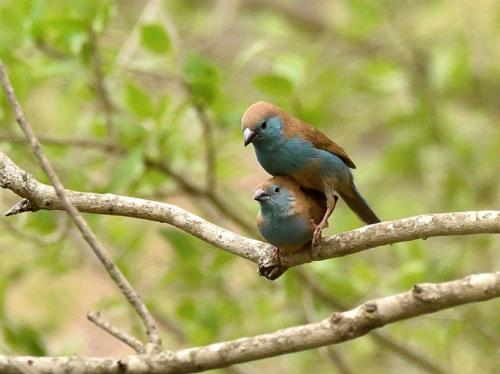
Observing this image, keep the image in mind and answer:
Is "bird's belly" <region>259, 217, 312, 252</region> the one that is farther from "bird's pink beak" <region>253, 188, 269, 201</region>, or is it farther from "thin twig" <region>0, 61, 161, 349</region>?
"thin twig" <region>0, 61, 161, 349</region>

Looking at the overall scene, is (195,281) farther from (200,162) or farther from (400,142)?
(400,142)

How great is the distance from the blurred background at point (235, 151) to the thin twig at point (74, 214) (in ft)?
3.61

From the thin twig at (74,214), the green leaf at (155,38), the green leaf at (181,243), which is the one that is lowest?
the thin twig at (74,214)

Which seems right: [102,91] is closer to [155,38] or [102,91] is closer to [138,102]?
[138,102]

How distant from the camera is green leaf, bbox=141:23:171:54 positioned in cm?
407

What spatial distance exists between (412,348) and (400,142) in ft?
4.30

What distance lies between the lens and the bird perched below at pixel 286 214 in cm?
309

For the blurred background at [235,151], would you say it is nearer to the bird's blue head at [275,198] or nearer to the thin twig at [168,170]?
the thin twig at [168,170]

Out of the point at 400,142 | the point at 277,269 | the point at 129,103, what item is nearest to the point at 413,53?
the point at 400,142

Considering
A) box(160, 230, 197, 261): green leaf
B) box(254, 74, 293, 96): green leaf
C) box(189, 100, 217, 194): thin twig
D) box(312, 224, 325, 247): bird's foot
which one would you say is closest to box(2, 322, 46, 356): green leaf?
box(160, 230, 197, 261): green leaf

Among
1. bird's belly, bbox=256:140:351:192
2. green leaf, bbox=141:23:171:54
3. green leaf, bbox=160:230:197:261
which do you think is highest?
green leaf, bbox=141:23:171:54

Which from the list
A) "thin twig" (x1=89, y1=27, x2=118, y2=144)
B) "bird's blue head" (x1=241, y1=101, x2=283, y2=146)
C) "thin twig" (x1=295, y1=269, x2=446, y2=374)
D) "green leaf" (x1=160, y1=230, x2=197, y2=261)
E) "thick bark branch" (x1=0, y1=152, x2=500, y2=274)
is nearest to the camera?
"thick bark branch" (x1=0, y1=152, x2=500, y2=274)

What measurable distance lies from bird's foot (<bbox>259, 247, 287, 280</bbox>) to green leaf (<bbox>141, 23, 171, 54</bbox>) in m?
1.40

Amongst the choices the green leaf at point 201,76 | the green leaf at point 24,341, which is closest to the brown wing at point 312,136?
the green leaf at point 201,76
